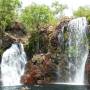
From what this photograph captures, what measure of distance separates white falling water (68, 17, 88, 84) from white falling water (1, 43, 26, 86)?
6821mm

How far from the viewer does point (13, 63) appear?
49875 mm

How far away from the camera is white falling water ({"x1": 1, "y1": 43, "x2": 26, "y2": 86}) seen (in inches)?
1902

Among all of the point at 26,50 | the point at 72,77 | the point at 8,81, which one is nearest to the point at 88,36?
the point at 72,77

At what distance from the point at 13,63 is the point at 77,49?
360 inches

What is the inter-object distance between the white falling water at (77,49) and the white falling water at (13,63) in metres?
6.82

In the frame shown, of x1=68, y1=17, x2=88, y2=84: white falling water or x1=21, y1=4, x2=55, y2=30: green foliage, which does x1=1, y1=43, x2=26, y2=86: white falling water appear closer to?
x1=21, y1=4, x2=55, y2=30: green foliage

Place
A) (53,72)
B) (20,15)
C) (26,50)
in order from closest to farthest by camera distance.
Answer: (53,72)
(26,50)
(20,15)

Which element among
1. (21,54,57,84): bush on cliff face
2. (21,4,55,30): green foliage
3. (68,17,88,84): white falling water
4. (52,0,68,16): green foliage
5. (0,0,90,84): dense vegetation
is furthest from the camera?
(52,0,68,16): green foliage

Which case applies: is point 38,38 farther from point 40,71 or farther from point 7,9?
point 7,9

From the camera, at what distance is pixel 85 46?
158 feet

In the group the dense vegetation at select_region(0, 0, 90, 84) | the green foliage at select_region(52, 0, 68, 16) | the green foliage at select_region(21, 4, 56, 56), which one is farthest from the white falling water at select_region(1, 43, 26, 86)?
the green foliage at select_region(52, 0, 68, 16)

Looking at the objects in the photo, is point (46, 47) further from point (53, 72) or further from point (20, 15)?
point (20, 15)

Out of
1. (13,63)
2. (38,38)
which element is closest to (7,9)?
(38,38)

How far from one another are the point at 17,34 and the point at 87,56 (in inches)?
487
